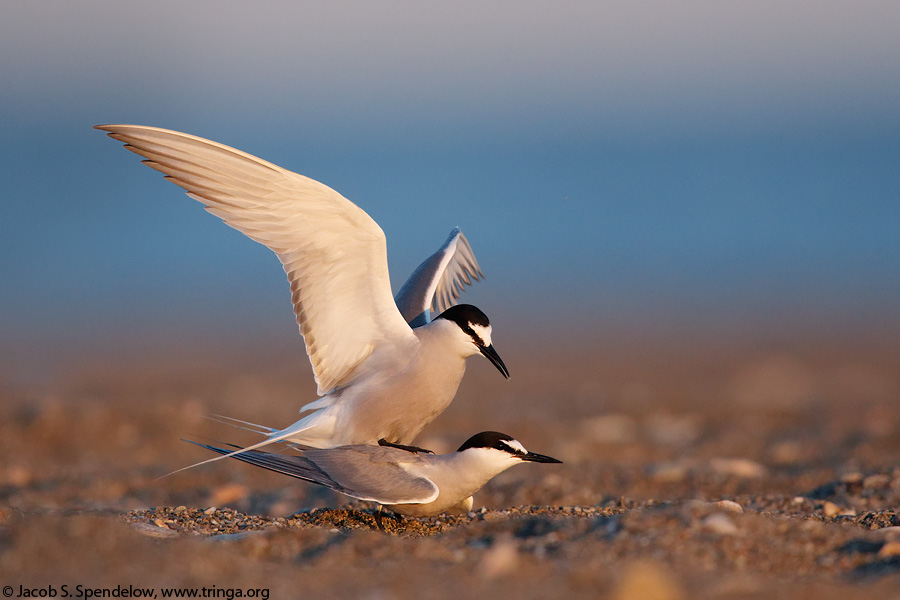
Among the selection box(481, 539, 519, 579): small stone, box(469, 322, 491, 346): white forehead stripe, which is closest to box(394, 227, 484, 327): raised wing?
box(469, 322, 491, 346): white forehead stripe

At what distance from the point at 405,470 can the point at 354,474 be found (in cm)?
26

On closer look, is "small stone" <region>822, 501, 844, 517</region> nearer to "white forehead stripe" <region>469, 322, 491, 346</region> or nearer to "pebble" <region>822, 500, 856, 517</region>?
"pebble" <region>822, 500, 856, 517</region>

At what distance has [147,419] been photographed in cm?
1040

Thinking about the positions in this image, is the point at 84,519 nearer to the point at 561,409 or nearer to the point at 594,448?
the point at 594,448

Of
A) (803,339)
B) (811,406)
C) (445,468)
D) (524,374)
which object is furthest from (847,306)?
(445,468)

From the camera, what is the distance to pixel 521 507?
5.78 meters

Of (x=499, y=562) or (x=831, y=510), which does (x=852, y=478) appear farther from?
(x=499, y=562)

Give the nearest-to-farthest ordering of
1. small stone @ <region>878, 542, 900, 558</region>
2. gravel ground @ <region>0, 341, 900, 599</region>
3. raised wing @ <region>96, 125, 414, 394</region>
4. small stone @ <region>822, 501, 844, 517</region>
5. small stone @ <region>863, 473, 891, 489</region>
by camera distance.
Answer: gravel ground @ <region>0, 341, 900, 599</region> → small stone @ <region>878, 542, 900, 558</region> → raised wing @ <region>96, 125, 414, 394</region> → small stone @ <region>822, 501, 844, 517</region> → small stone @ <region>863, 473, 891, 489</region>

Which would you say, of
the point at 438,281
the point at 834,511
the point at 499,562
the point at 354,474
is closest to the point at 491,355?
the point at 354,474

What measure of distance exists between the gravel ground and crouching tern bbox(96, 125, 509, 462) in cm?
61

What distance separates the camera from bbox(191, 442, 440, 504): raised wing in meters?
4.70

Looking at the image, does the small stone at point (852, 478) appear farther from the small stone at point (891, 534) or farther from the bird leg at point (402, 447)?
the bird leg at point (402, 447)

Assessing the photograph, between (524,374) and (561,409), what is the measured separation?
7188 mm

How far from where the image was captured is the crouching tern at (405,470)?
4.73 metres
